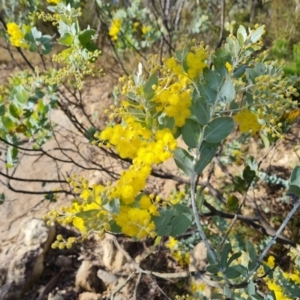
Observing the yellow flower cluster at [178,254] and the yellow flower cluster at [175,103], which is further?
the yellow flower cluster at [178,254]

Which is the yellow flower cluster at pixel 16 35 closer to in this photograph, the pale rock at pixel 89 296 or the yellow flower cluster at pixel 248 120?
the yellow flower cluster at pixel 248 120

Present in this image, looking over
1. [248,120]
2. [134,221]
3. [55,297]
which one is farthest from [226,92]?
[55,297]

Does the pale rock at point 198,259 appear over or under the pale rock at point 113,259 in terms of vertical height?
under

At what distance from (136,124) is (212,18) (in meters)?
3.80

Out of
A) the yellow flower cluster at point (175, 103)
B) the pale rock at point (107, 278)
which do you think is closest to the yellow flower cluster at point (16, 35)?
the yellow flower cluster at point (175, 103)

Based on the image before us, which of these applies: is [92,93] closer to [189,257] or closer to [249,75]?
[189,257]

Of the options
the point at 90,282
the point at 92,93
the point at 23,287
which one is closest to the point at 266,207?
the point at 90,282

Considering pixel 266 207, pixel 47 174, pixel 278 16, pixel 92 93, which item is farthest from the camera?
pixel 278 16

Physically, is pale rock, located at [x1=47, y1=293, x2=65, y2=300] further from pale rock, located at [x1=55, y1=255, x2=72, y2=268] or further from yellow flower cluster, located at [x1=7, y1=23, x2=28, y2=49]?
yellow flower cluster, located at [x1=7, y1=23, x2=28, y2=49]

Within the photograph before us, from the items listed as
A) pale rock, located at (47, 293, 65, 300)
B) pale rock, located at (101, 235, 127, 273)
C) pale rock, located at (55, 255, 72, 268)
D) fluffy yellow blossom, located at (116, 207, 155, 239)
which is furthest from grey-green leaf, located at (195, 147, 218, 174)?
pale rock, located at (55, 255, 72, 268)

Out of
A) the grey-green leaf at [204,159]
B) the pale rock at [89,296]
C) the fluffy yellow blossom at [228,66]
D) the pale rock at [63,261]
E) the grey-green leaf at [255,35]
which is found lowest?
the pale rock at [89,296]

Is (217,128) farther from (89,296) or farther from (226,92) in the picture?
(89,296)

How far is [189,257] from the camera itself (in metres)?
2.09

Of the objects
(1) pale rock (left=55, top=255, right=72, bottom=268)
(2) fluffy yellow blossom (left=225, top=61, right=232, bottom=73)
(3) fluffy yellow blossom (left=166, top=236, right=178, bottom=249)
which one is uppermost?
(2) fluffy yellow blossom (left=225, top=61, right=232, bottom=73)
